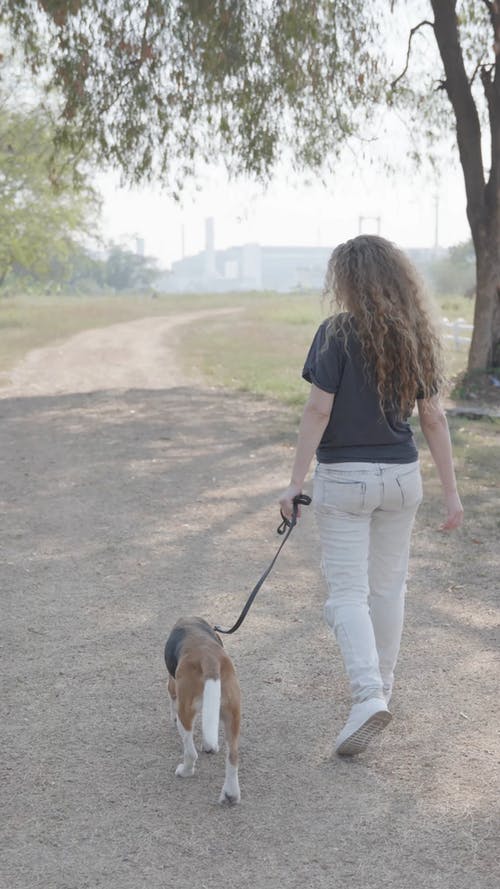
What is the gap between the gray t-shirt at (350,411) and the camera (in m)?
3.75

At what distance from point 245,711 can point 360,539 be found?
1.08 m

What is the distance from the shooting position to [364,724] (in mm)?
3816

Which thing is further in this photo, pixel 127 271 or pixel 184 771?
pixel 127 271

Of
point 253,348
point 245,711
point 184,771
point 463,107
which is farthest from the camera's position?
point 253,348

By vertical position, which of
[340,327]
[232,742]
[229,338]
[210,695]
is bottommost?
[229,338]

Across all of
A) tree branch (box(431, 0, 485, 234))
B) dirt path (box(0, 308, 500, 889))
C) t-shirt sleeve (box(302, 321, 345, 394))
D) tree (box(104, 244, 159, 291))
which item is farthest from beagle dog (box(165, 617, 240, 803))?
tree (box(104, 244, 159, 291))

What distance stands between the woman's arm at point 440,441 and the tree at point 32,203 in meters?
25.7

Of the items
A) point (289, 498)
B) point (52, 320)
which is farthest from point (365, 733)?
point (52, 320)

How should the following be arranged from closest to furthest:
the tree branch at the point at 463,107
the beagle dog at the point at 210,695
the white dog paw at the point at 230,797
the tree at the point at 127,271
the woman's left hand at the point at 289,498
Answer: the beagle dog at the point at 210,695 < the white dog paw at the point at 230,797 < the woman's left hand at the point at 289,498 < the tree branch at the point at 463,107 < the tree at the point at 127,271

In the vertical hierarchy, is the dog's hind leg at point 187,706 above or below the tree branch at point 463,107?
below

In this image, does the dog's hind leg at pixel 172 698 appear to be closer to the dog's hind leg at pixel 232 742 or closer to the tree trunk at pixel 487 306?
the dog's hind leg at pixel 232 742

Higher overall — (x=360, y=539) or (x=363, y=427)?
(x=363, y=427)

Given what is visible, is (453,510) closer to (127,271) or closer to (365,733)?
(365,733)

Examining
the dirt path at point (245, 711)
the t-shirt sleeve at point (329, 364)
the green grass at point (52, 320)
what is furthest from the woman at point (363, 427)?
the green grass at point (52, 320)
